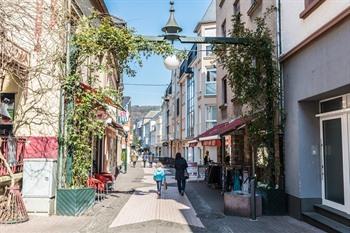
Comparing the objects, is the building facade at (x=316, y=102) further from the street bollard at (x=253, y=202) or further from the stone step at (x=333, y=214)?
the street bollard at (x=253, y=202)

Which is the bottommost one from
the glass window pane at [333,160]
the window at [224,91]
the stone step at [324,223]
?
the stone step at [324,223]

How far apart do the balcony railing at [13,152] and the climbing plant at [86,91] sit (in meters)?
1.26

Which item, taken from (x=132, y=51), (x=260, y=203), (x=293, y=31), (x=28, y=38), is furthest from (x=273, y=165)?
(x=28, y=38)

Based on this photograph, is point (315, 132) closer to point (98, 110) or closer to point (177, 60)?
point (177, 60)

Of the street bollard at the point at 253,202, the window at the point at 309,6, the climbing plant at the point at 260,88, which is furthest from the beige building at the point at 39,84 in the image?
the window at the point at 309,6

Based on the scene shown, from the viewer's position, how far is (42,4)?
38.9ft

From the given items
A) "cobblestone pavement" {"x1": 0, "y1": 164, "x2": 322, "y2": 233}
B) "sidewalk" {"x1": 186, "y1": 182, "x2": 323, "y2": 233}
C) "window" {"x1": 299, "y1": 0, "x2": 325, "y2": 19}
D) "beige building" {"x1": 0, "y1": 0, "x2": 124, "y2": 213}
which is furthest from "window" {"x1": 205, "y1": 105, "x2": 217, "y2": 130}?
"window" {"x1": 299, "y1": 0, "x2": 325, "y2": 19}

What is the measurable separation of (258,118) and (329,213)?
359cm

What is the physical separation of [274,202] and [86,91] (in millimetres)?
6263

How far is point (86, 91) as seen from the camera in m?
12.2

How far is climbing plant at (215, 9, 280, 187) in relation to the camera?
1189 cm

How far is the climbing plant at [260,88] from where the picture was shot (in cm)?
1189

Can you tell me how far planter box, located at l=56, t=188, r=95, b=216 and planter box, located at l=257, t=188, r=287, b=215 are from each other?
197 inches

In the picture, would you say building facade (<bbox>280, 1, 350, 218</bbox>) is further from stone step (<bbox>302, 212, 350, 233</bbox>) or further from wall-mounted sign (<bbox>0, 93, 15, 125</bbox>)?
wall-mounted sign (<bbox>0, 93, 15, 125</bbox>)
